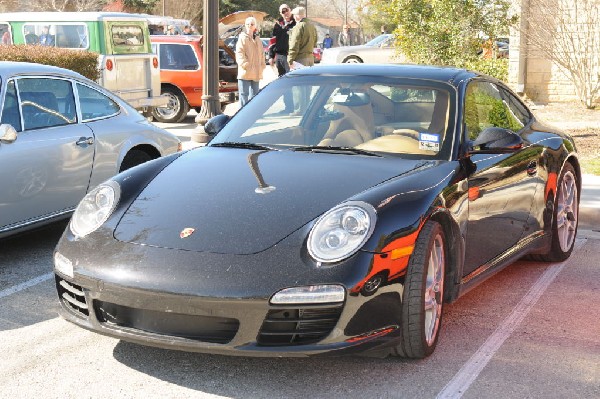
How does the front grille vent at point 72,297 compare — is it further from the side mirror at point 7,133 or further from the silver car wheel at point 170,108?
the silver car wheel at point 170,108

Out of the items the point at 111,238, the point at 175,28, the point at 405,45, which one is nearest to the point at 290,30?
the point at 405,45

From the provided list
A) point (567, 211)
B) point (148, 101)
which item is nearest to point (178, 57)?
point (148, 101)

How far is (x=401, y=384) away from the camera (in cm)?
436

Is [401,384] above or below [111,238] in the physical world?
below

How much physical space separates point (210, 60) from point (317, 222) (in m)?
9.13

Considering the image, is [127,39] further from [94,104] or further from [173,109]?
[94,104]

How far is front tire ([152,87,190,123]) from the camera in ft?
52.7

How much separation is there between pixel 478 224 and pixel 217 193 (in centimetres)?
152

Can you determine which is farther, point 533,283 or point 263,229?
point 533,283

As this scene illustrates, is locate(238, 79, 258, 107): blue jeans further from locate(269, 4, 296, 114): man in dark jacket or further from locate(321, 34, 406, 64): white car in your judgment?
locate(321, 34, 406, 64): white car

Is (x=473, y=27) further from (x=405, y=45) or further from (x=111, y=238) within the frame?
(x=111, y=238)

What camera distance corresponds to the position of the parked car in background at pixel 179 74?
1603 centimetres

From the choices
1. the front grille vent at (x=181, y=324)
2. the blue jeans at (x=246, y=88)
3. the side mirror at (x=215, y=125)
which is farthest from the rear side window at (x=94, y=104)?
the blue jeans at (x=246, y=88)

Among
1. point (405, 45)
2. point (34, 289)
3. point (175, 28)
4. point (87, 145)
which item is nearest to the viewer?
point (34, 289)
